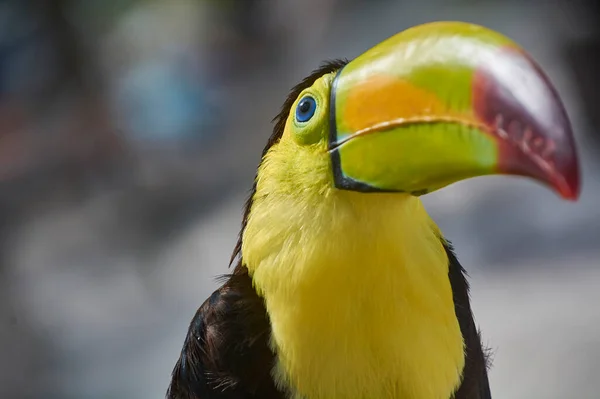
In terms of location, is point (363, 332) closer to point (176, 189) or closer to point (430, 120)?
point (430, 120)

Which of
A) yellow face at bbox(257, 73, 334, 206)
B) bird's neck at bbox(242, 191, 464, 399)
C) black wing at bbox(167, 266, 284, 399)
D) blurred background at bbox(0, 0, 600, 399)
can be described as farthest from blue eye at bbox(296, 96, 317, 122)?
blurred background at bbox(0, 0, 600, 399)

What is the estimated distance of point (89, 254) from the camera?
11.1 feet

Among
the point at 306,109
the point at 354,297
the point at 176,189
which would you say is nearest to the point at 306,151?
the point at 306,109

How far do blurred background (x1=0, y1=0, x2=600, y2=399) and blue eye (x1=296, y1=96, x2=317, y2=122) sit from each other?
154 centimetres

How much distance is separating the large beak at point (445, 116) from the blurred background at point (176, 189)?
61.9 inches

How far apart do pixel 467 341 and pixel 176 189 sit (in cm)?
272

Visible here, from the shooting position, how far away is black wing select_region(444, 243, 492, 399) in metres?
1.13

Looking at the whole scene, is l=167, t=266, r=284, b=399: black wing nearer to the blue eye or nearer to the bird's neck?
the bird's neck

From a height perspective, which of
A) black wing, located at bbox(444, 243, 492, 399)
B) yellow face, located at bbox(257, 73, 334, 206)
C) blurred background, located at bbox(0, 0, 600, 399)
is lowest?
black wing, located at bbox(444, 243, 492, 399)

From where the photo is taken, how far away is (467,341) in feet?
3.77

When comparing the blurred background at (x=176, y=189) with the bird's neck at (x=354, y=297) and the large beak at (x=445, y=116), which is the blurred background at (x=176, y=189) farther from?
the large beak at (x=445, y=116)

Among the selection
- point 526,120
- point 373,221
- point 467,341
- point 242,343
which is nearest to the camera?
point 526,120

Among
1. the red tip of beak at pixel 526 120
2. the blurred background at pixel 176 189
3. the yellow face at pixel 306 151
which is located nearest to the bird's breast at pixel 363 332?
the yellow face at pixel 306 151

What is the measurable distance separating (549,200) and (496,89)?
2352mm
